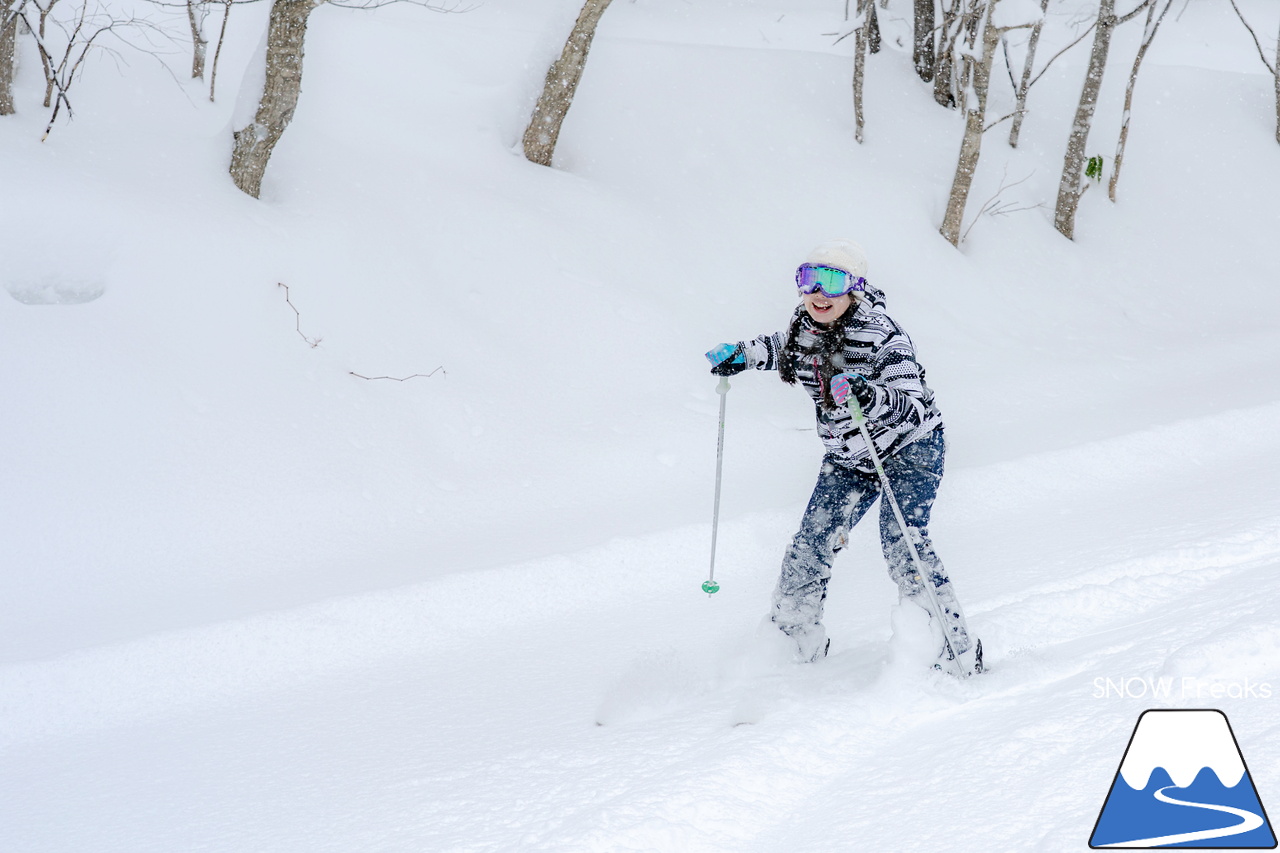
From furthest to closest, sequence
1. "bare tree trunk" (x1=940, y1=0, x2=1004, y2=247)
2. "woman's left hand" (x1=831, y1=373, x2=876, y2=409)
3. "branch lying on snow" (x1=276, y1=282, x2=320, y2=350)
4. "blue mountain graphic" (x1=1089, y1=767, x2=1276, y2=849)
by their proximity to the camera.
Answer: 1. "bare tree trunk" (x1=940, y1=0, x2=1004, y2=247)
2. "branch lying on snow" (x1=276, y1=282, x2=320, y2=350)
3. "woman's left hand" (x1=831, y1=373, x2=876, y2=409)
4. "blue mountain graphic" (x1=1089, y1=767, x2=1276, y2=849)

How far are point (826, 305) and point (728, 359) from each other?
515mm

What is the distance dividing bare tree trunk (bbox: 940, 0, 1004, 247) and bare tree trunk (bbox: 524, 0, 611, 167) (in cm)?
338

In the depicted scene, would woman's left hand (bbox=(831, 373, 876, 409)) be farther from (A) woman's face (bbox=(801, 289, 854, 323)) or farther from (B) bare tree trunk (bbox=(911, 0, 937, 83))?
(B) bare tree trunk (bbox=(911, 0, 937, 83))

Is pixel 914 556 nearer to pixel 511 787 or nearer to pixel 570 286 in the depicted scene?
pixel 511 787

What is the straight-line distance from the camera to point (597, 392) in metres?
6.02

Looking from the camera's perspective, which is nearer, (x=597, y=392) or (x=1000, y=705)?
(x=1000, y=705)

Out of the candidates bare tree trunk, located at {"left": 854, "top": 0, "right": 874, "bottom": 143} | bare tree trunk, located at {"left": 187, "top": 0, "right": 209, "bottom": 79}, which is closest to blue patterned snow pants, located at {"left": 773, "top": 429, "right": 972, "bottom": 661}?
bare tree trunk, located at {"left": 187, "top": 0, "right": 209, "bottom": 79}

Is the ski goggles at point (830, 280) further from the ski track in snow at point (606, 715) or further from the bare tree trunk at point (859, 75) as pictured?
the bare tree trunk at point (859, 75)

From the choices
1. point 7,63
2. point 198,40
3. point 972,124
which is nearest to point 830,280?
point 7,63

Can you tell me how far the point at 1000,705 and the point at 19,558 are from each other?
401 cm

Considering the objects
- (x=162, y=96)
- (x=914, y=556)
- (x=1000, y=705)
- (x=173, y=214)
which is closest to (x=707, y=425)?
(x=914, y=556)

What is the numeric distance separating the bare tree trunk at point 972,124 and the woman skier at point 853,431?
5980 mm

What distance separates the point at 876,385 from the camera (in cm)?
309

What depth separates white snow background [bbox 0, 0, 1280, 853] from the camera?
2.84 meters
